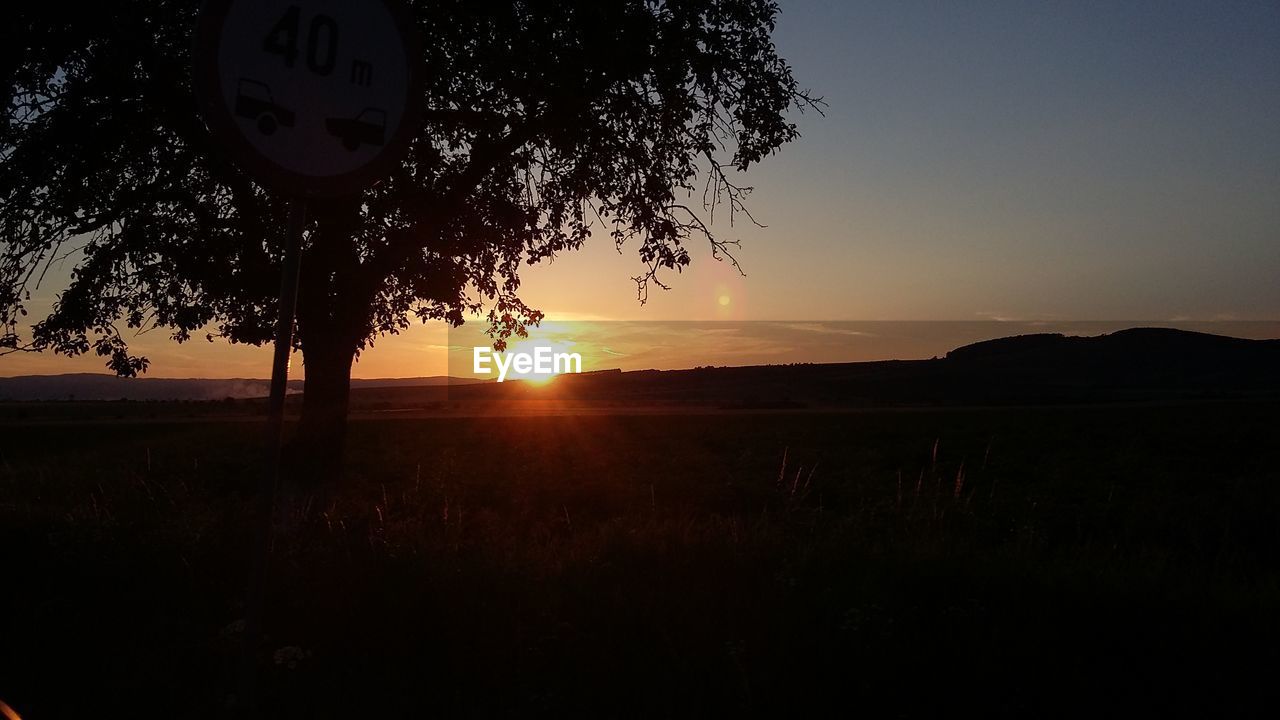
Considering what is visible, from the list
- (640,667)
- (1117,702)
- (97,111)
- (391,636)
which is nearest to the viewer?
(1117,702)

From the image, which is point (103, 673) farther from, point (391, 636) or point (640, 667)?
point (640, 667)

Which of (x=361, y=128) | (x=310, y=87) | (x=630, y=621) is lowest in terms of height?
(x=630, y=621)

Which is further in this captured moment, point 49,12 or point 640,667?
point 49,12

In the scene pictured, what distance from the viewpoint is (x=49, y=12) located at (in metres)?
7.92

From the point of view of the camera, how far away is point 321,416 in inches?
375

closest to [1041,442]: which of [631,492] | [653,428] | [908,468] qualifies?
[908,468]

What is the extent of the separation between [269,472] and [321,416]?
6.63 meters

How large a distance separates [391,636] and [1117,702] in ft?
10.9

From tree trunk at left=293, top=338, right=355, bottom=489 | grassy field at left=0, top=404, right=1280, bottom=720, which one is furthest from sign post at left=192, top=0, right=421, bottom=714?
tree trunk at left=293, top=338, right=355, bottom=489

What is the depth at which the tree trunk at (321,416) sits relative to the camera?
9.42 meters

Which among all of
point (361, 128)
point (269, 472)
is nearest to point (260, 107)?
point (361, 128)

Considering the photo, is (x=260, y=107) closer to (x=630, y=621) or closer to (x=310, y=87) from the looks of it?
(x=310, y=87)

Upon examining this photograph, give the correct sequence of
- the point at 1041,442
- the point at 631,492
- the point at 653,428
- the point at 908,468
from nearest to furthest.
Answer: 1. the point at 631,492
2. the point at 908,468
3. the point at 1041,442
4. the point at 653,428

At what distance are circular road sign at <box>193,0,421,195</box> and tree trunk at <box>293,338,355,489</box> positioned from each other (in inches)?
254
